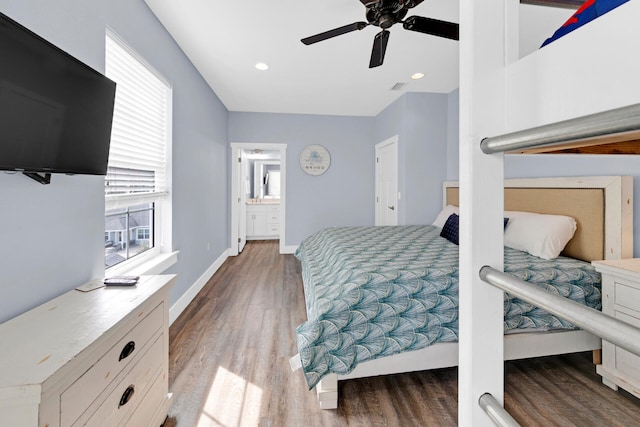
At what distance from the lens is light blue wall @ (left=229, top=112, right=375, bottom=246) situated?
5297 millimetres

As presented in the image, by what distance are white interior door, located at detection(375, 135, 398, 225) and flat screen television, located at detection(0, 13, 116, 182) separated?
3.86 metres

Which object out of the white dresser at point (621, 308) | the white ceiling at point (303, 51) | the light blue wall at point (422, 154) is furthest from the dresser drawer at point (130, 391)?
the light blue wall at point (422, 154)

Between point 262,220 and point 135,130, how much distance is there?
16.0ft

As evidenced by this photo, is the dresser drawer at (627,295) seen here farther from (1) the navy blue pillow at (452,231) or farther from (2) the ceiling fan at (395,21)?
(2) the ceiling fan at (395,21)

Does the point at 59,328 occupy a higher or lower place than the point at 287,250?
higher

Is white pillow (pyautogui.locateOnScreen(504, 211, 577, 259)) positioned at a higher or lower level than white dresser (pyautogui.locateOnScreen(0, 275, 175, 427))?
higher

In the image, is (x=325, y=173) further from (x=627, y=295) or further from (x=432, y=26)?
(x=627, y=295)

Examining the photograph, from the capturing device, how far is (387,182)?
16.3 feet

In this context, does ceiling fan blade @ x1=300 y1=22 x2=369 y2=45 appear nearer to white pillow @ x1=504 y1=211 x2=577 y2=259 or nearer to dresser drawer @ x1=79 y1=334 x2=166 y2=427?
white pillow @ x1=504 y1=211 x2=577 y2=259

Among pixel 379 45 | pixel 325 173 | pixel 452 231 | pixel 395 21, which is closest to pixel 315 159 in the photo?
pixel 325 173

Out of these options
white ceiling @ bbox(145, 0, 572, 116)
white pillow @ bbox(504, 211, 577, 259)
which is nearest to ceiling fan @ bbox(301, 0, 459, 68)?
white ceiling @ bbox(145, 0, 572, 116)

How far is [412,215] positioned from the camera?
14.3 ft

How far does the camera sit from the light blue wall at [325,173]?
17.4ft

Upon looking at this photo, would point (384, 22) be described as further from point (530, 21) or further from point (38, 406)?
point (38, 406)
